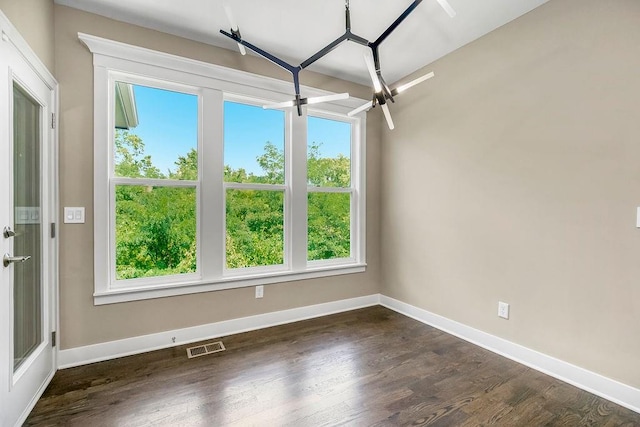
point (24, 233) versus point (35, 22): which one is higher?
point (35, 22)

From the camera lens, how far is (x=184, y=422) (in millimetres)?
1742

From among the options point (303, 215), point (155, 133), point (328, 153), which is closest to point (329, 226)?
point (303, 215)

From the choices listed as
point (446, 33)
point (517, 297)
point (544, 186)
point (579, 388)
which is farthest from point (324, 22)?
point (579, 388)

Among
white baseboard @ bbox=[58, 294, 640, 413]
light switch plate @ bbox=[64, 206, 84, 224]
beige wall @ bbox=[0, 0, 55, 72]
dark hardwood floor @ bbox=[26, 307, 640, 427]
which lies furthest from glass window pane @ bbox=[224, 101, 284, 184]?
dark hardwood floor @ bbox=[26, 307, 640, 427]

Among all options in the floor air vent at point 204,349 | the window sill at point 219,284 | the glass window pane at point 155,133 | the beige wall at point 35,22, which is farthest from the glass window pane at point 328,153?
the beige wall at point 35,22

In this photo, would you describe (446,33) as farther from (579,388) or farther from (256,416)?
(256,416)

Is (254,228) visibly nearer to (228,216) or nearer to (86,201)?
(228,216)

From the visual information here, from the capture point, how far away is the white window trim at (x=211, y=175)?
2.44 m

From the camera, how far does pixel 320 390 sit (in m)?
2.07

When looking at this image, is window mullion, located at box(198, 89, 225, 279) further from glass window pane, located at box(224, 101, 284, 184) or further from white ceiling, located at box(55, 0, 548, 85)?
white ceiling, located at box(55, 0, 548, 85)

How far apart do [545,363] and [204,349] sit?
106 inches

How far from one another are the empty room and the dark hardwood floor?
2 cm

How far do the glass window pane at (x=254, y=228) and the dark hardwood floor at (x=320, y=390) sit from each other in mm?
810

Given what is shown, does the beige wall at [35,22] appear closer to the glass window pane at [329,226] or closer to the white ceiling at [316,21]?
the white ceiling at [316,21]
